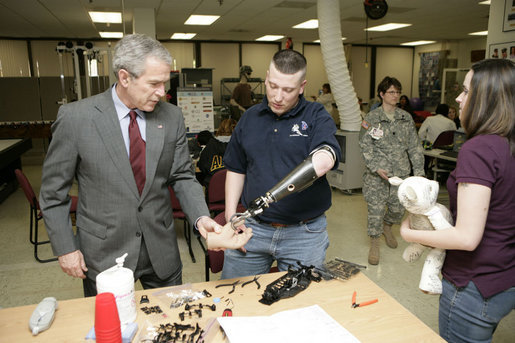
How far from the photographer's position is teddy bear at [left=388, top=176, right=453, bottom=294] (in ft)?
4.02

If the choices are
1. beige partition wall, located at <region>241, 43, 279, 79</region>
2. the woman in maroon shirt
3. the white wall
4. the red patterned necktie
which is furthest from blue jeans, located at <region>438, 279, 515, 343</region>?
beige partition wall, located at <region>241, 43, 279, 79</region>

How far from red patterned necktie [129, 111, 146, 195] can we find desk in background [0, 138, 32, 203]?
14.4 feet

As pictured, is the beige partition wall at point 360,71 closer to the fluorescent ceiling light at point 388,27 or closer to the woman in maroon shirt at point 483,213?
the fluorescent ceiling light at point 388,27

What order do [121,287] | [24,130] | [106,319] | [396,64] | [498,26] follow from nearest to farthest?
1. [106,319]
2. [121,287]
3. [498,26]
4. [24,130]
5. [396,64]

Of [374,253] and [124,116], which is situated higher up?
[124,116]

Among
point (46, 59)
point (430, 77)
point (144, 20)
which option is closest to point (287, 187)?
point (144, 20)

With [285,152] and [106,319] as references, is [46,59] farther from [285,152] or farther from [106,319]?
[106,319]

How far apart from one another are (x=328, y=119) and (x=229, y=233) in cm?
65

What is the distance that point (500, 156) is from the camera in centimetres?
117

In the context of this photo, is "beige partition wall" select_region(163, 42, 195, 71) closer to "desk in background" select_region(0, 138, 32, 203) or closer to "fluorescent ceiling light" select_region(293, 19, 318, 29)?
"fluorescent ceiling light" select_region(293, 19, 318, 29)

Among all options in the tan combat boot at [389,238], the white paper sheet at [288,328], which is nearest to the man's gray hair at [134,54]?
the white paper sheet at [288,328]

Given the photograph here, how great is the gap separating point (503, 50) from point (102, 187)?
4524mm

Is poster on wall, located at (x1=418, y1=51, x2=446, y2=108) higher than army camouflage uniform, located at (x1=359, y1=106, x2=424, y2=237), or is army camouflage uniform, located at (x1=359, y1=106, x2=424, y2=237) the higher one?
poster on wall, located at (x1=418, y1=51, x2=446, y2=108)

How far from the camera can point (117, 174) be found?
1.49m
